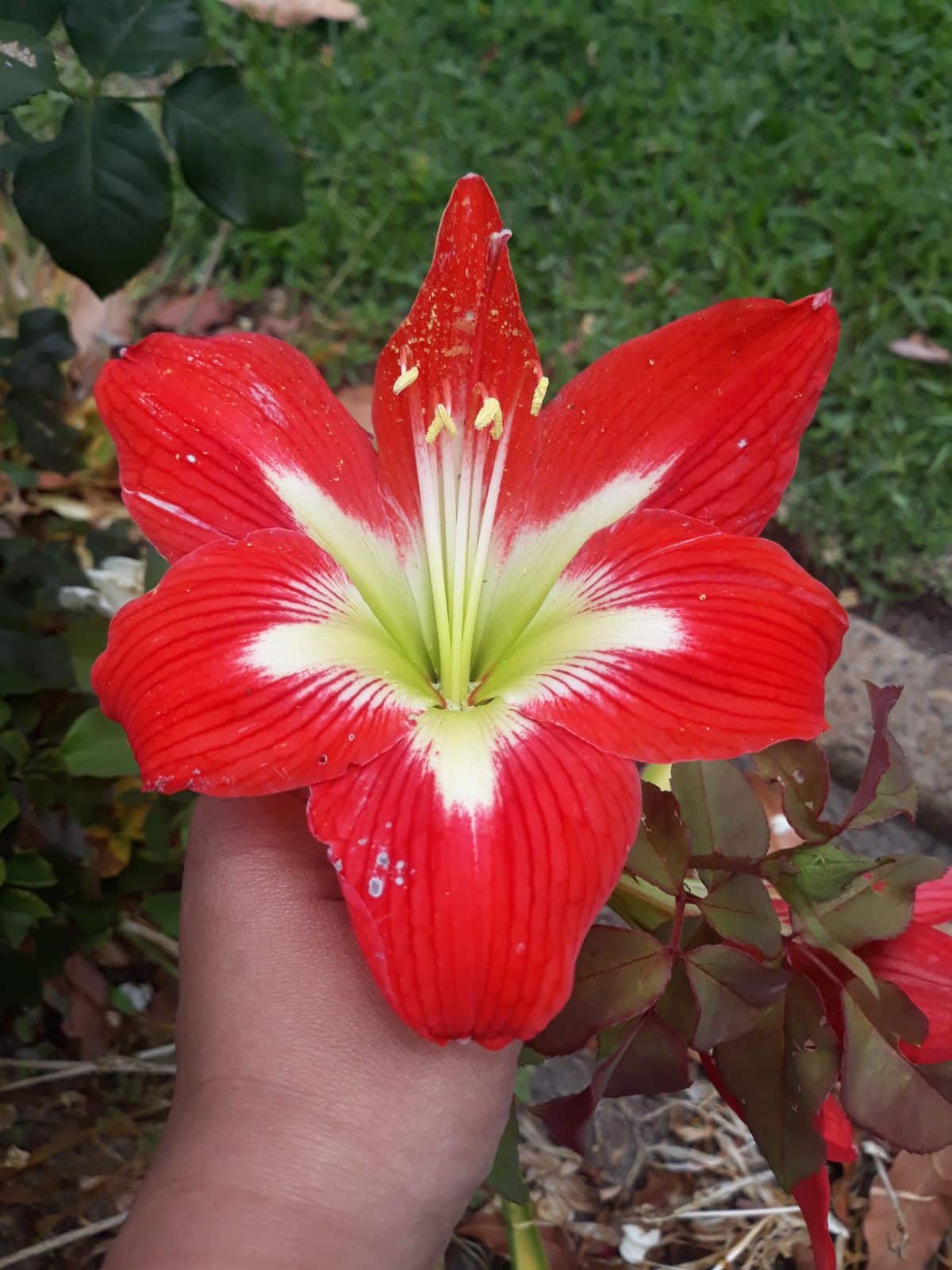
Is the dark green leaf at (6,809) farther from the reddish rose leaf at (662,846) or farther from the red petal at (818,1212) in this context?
the red petal at (818,1212)

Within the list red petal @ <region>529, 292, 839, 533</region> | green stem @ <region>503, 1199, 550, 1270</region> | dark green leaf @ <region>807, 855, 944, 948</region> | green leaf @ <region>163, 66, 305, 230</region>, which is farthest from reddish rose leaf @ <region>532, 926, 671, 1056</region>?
green leaf @ <region>163, 66, 305, 230</region>

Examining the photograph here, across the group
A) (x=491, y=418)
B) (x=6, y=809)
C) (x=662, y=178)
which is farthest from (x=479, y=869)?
(x=662, y=178)

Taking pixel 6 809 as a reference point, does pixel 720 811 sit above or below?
above

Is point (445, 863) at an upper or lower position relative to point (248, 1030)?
upper

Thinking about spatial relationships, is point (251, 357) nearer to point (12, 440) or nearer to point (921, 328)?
point (12, 440)

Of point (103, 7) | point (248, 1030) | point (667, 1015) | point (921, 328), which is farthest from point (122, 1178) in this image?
point (921, 328)

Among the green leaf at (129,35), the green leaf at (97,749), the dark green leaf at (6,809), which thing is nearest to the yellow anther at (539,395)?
the green leaf at (129,35)

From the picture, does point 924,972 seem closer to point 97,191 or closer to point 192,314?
point 97,191
